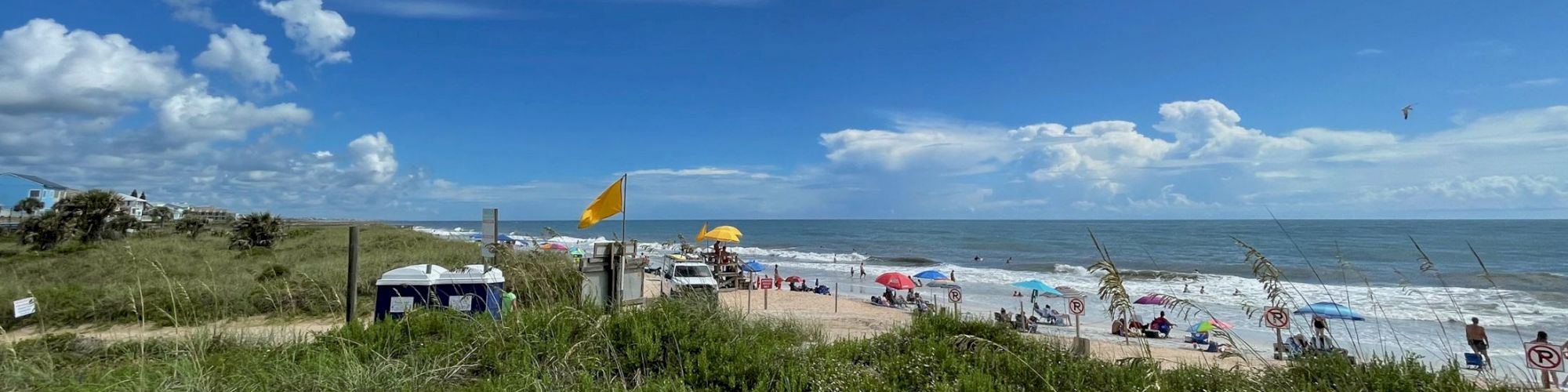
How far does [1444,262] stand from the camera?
127 ft

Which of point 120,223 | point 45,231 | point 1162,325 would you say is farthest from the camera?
point 120,223

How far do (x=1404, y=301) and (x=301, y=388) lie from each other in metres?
28.9

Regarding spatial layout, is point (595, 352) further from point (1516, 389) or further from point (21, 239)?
point (21, 239)

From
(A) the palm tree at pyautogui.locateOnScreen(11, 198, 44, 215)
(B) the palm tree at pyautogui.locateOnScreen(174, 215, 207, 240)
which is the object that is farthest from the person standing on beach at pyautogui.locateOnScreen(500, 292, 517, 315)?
(A) the palm tree at pyautogui.locateOnScreen(11, 198, 44, 215)

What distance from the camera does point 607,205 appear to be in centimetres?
878

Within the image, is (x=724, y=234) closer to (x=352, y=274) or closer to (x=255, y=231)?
(x=352, y=274)

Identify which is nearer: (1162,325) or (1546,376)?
(1546,376)

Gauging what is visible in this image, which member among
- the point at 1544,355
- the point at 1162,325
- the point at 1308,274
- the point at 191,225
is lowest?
the point at 1162,325

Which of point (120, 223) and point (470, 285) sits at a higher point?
point (120, 223)

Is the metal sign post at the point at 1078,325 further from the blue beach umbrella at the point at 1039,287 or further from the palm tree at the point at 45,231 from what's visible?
the palm tree at the point at 45,231

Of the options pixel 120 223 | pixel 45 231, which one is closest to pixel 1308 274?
pixel 45 231

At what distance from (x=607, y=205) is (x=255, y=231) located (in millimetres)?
25408

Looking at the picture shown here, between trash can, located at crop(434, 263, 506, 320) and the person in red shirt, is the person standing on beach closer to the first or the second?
trash can, located at crop(434, 263, 506, 320)

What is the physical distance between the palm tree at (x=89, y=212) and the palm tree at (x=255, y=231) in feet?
13.0
